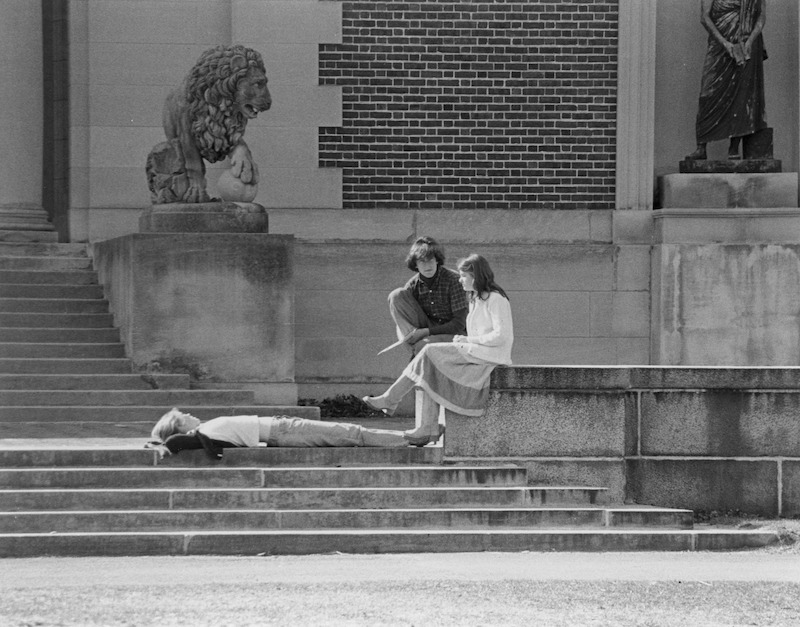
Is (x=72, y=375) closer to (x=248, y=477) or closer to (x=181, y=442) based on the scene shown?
(x=181, y=442)

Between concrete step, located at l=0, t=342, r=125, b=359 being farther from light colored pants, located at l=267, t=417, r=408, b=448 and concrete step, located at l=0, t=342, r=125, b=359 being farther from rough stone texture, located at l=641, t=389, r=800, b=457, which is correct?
rough stone texture, located at l=641, t=389, r=800, b=457

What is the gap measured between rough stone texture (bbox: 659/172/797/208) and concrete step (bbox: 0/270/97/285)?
592 centimetres

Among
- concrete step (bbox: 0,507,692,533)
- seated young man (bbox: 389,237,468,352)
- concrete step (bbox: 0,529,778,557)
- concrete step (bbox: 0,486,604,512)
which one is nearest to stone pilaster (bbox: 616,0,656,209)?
seated young man (bbox: 389,237,468,352)

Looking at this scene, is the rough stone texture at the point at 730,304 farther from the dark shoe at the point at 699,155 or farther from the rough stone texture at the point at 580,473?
the rough stone texture at the point at 580,473

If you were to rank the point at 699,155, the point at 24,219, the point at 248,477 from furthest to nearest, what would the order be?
the point at 699,155 → the point at 24,219 → the point at 248,477

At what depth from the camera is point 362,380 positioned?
54.1 feet

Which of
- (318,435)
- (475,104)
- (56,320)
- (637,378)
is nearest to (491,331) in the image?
(637,378)

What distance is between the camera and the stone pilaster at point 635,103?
16734mm

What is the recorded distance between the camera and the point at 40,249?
16062mm

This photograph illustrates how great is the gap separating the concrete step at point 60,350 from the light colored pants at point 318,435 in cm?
325

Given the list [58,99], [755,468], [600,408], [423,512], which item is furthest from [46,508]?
[58,99]

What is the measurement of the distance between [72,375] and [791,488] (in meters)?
5.95

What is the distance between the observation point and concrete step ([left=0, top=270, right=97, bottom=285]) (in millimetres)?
15102

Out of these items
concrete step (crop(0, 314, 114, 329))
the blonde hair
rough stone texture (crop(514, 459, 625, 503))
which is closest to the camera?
the blonde hair
